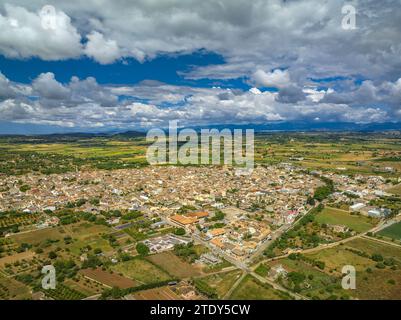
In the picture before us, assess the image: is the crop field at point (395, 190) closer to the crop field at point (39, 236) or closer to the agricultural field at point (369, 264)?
the agricultural field at point (369, 264)

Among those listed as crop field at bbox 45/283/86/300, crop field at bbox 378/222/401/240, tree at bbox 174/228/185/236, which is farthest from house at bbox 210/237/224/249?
crop field at bbox 378/222/401/240

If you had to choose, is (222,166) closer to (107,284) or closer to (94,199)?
(94,199)

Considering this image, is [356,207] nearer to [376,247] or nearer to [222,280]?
[376,247]

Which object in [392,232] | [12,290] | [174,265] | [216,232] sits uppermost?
[216,232]

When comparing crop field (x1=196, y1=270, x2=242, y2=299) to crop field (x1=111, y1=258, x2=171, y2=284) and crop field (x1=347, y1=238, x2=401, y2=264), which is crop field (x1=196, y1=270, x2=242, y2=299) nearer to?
crop field (x1=111, y1=258, x2=171, y2=284)

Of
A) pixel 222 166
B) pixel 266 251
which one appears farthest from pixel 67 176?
pixel 266 251

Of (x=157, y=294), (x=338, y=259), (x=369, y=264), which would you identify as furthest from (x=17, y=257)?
(x=369, y=264)

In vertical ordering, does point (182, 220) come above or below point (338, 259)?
above
